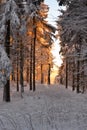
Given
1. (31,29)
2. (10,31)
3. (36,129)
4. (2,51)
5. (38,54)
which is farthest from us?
(38,54)

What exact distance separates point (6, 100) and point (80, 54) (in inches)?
563

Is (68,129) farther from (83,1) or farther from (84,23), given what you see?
(83,1)

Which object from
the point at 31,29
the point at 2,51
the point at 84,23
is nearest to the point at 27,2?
the point at 2,51

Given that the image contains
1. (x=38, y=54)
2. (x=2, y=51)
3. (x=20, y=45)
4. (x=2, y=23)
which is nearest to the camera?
(x=2, y=51)

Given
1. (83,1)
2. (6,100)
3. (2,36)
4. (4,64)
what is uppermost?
(83,1)

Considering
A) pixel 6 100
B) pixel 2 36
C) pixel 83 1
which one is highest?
pixel 83 1

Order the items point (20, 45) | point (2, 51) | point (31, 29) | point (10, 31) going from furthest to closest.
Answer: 1. point (31, 29)
2. point (20, 45)
3. point (10, 31)
4. point (2, 51)

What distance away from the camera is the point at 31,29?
3497 centimetres

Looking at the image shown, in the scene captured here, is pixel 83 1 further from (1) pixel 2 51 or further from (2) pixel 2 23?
(2) pixel 2 23

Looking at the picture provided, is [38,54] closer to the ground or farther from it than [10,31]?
closer to the ground

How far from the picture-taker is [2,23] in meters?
22.4

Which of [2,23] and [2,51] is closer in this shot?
[2,51]

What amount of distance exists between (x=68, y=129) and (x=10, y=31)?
1670 cm

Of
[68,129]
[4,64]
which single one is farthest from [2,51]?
[68,129]
